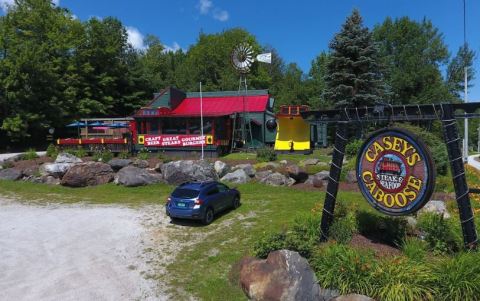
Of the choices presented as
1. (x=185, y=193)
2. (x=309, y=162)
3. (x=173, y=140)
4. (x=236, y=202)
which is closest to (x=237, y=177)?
(x=309, y=162)

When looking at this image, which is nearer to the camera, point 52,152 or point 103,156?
point 103,156

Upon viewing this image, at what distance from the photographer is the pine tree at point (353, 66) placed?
31812 millimetres

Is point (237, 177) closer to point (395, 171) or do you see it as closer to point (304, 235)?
point (304, 235)

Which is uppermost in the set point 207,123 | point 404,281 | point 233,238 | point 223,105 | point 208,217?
point 223,105

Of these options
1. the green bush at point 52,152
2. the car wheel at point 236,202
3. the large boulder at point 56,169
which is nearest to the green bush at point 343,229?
the car wheel at point 236,202

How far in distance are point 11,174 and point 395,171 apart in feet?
93.0

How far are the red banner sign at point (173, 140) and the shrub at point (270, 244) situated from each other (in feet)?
70.5

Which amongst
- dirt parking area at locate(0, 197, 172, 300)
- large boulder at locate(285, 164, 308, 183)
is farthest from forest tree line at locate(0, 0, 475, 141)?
dirt parking area at locate(0, 197, 172, 300)

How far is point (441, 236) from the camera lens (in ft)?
32.4

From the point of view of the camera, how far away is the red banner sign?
32469mm

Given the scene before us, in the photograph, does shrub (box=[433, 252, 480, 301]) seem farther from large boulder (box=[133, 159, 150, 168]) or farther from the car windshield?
large boulder (box=[133, 159, 150, 168])

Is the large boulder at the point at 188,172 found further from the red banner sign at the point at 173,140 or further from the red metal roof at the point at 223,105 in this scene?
the red metal roof at the point at 223,105

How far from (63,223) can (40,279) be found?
6405 mm

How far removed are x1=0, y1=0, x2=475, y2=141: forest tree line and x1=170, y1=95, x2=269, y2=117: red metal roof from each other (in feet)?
22.3
